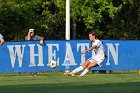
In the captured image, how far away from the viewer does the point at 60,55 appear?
850 inches

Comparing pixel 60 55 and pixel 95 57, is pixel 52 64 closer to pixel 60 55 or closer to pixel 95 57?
pixel 60 55

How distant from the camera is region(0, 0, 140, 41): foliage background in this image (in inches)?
1419

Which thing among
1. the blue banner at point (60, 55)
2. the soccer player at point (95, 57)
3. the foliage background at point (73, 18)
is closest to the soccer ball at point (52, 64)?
the blue banner at point (60, 55)

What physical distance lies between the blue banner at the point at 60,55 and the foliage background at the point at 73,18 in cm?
1402

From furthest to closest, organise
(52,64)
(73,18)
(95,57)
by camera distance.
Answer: (73,18) → (52,64) → (95,57)

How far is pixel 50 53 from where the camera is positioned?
70.5 ft

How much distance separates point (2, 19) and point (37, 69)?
14.8 metres

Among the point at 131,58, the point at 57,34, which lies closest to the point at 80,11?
the point at 57,34

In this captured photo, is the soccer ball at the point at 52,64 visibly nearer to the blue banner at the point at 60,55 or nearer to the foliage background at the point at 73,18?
the blue banner at the point at 60,55

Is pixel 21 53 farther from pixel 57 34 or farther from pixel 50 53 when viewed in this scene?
pixel 57 34

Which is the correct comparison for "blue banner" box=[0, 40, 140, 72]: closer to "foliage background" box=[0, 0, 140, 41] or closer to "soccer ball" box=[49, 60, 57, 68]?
"soccer ball" box=[49, 60, 57, 68]

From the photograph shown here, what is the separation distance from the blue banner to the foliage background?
14015 millimetres

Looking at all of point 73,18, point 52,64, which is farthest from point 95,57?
point 73,18

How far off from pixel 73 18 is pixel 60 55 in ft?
50.4
